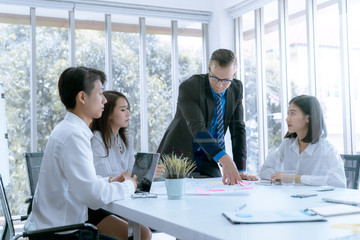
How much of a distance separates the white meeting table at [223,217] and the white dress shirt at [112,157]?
1.09 ft

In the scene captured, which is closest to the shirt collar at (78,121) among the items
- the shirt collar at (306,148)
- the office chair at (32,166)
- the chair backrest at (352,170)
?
the office chair at (32,166)

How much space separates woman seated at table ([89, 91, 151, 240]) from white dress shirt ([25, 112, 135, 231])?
350mm

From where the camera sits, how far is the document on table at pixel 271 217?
1.11 meters

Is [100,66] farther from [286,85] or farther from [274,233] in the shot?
A: [274,233]

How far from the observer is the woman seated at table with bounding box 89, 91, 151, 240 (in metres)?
1.94

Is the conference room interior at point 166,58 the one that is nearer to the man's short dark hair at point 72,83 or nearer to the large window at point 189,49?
the large window at point 189,49

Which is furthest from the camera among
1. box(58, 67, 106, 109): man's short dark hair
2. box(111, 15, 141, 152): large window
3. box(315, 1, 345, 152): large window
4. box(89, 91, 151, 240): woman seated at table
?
box(111, 15, 141, 152): large window

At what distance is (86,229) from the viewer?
1404 millimetres

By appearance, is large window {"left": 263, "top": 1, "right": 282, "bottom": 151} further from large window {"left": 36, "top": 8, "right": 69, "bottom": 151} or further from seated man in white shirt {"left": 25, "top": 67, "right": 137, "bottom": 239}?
seated man in white shirt {"left": 25, "top": 67, "right": 137, "bottom": 239}

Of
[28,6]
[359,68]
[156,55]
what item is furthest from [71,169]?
[156,55]

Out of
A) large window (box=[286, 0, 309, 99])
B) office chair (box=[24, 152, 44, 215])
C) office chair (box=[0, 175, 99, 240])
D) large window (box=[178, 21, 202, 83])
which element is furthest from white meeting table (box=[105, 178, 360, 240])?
large window (box=[178, 21, 202, 83])

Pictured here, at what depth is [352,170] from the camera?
2.14 meters

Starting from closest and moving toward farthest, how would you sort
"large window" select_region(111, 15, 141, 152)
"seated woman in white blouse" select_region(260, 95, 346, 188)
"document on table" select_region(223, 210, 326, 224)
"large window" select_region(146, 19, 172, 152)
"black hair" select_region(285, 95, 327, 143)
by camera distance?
1. "document on table" select_region(223, 210, 326, 224)
2. "seated woman in white blouse" select_region(260, 95, 346, 188)
3. "black hair" select_region(285, 95, 327, 143)
4. "large window" select_region(111, 15, 141, 152)
5. "large window" select_region(146, 19, 172, 152)

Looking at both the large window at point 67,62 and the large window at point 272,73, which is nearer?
the large window at point 67,62
